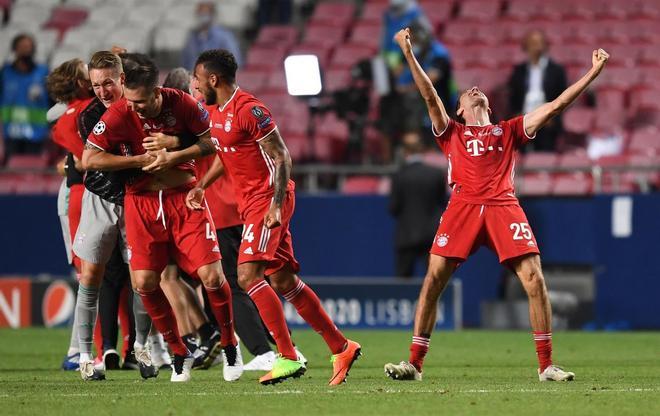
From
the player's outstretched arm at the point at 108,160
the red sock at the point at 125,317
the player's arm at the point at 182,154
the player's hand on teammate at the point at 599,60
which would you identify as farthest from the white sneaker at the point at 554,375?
the red sock at the point at 125,317

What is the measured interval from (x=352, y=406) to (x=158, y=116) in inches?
95.6

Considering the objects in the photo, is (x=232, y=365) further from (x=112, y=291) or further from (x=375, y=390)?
(x=112, y=291)

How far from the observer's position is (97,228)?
9234mm

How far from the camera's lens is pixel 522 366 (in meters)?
10.2

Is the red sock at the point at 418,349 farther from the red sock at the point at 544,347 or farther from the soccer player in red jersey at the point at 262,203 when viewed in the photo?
the red sock at the point at 544,347

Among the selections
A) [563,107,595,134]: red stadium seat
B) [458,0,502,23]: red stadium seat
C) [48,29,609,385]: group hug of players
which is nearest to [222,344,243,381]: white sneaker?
[48,29,609,385]: group hug of players

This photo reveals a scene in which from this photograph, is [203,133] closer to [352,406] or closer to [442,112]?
[442,112]

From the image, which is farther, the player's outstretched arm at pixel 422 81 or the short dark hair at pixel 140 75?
the player's outstretched arm at pixel 422 81

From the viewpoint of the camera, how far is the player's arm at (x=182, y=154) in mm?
8352

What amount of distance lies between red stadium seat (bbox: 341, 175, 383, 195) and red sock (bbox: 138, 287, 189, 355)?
759 cm

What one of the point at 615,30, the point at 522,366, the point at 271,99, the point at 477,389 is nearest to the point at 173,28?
the point at 271,99

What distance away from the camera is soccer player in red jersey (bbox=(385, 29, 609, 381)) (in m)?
8.52

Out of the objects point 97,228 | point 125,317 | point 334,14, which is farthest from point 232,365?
point 334,14

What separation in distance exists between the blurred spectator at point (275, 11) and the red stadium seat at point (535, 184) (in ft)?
19.9
